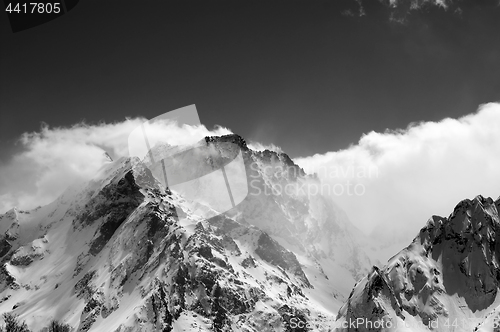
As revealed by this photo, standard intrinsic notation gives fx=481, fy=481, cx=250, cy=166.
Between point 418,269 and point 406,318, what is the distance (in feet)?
70.8

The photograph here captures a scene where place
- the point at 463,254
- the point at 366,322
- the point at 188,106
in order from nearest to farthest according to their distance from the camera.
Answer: the point at 188,106
the point at 366,322
the point at 463,254

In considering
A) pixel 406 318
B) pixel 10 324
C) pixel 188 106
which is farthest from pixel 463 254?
→ pixel 10 324

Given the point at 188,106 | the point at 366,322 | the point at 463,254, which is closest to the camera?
the point at 188,106

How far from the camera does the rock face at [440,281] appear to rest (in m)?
149

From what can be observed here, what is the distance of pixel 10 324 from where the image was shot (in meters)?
62.4

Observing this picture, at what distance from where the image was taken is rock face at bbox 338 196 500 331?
488ft

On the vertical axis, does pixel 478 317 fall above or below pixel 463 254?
below

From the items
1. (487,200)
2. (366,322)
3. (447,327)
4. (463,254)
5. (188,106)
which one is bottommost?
(447,327)

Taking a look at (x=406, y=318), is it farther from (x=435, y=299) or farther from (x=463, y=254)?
(x=463, y=254)

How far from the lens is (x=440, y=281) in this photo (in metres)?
165

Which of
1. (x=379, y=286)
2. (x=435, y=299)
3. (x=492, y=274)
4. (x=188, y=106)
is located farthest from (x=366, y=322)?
(x=188, y=106)

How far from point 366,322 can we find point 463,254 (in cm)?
4921

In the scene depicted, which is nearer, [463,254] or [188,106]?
[188,106]

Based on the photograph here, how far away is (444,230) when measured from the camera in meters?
174
